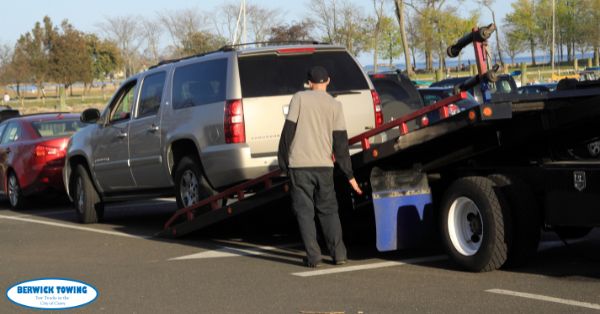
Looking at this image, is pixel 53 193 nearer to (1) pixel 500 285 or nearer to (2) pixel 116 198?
(2) pixel 116 198

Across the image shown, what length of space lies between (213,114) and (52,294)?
3.15 meters

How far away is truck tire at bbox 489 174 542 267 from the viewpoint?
7531 mm

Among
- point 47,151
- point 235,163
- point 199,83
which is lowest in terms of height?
point 235,163

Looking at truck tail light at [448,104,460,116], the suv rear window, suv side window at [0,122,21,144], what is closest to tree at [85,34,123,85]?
suv side window at [0,122,21,144]

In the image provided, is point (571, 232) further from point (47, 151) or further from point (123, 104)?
point (47, 151)

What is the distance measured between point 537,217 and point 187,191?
474 cm

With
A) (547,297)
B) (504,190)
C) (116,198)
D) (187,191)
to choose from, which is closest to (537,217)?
(504,190)

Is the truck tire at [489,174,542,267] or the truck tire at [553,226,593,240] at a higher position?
the truck tire at [489,174,542,267]

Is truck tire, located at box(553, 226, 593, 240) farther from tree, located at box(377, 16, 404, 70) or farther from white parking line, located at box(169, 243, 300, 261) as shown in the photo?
tree, located at box(377, 16, 404, 70)

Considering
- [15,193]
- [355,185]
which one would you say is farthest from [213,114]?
[15,193]

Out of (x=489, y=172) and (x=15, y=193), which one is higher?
(x=489, y=172)

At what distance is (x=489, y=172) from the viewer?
7.99 metres

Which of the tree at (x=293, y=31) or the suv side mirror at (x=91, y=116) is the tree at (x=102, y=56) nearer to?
the tree at (x=293, y=31)

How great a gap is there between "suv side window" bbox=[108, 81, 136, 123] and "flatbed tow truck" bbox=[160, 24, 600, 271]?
4271mm
